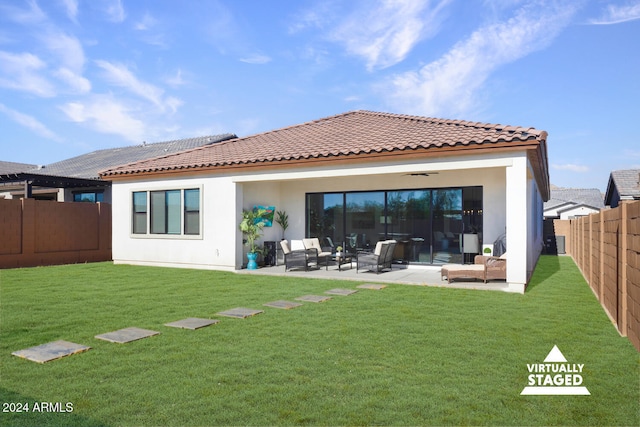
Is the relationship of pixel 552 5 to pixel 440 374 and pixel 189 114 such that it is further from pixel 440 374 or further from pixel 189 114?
pixel 189 114

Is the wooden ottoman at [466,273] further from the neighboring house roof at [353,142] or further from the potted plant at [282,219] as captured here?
the potted plant at [282,219]

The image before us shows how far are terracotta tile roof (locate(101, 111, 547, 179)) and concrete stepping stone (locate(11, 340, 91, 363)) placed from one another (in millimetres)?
8196

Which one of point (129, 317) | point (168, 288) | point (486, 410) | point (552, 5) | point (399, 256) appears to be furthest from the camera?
point (399, 256)

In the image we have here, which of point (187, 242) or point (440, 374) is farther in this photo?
point (187, 242)

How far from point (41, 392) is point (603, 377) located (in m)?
5.56

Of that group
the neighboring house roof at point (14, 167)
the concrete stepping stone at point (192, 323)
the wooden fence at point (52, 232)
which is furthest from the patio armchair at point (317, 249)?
the neighboring house roof at point (14, 167)

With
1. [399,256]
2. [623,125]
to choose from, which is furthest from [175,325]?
[623,125]

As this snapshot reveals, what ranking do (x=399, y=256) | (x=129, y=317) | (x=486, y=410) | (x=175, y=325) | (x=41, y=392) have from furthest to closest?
(x=399, y=256)
(x=129, y=317)
(x=175, y=325)
(x=41, y=392)
(x=486, y=410)

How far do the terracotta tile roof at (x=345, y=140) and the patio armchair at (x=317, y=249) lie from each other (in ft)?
10.4

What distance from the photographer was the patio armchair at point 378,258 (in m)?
12.6

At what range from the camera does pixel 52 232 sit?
16.6m

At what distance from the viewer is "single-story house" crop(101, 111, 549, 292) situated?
1169 centimetres

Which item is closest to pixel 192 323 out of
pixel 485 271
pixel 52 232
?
pixel 485 271

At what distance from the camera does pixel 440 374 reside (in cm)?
450
